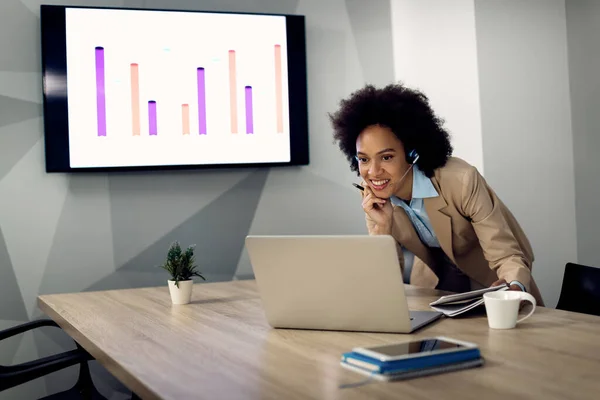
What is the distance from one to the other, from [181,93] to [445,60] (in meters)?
1.40

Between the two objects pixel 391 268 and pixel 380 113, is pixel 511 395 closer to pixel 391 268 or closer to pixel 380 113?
pixel 391 268

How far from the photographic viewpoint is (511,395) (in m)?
1.17

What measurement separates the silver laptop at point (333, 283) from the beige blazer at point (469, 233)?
0.55 m

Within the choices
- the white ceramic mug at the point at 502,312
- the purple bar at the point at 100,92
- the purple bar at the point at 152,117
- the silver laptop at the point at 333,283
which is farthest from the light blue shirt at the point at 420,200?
the purple bar at the point at 100,92

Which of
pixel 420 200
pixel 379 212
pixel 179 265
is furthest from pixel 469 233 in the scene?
pixel 179 265

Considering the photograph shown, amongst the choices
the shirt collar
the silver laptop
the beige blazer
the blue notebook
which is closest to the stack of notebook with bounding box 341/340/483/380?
the blue notebook

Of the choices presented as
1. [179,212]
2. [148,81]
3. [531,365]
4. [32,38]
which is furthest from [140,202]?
[531,365]

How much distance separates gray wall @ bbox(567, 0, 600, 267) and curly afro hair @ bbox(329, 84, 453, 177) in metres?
1.43

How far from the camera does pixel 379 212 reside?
8.54 feet

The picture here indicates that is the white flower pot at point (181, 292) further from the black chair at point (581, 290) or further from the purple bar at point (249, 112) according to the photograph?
the purple bar at point (249, 112)

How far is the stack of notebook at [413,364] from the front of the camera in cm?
129

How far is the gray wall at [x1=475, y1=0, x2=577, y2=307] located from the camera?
3727 mm

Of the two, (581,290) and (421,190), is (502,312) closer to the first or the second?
(581,290)

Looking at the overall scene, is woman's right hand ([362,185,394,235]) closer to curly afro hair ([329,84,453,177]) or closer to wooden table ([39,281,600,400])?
curly afro hair ([329,84,453,177])
